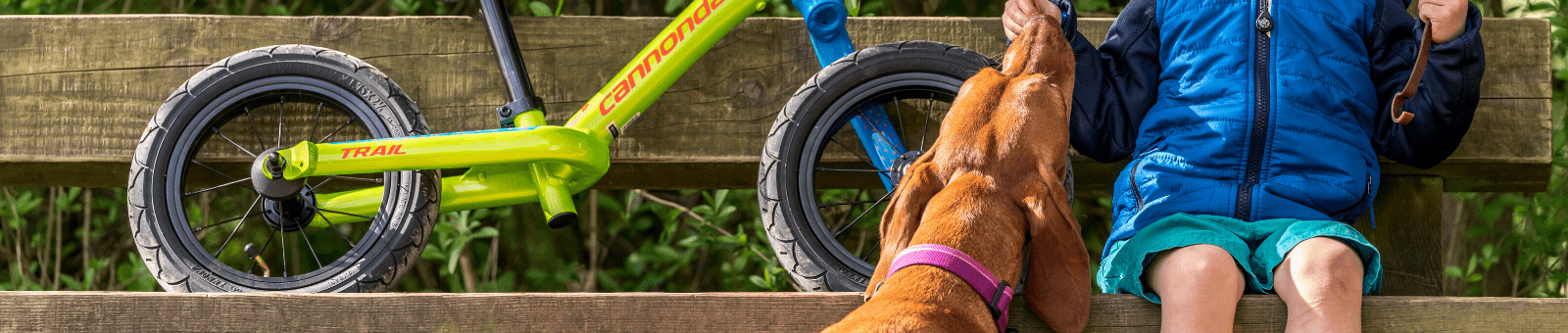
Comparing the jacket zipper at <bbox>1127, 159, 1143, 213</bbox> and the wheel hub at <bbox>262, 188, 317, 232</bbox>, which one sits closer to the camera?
the jacket zipper at <bbox>1127, 159, 1143, 213</bbox>

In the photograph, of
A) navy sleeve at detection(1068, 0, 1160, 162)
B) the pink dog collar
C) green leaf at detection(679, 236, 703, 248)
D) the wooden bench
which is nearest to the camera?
the pink dog collar

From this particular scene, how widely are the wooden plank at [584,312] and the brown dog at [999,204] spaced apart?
0.12 metres

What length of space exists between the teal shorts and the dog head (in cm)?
15

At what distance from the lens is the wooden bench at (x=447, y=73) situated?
5.14 feet

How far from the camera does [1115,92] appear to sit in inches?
49.8

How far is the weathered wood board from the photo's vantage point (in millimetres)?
1567

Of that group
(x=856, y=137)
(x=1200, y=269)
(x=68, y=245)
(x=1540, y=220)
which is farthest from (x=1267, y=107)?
(x=68, y=245)

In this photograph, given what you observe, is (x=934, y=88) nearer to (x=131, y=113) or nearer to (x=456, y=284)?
(x=131, y=113)

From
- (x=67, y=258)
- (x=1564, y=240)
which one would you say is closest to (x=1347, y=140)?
(x=1564, y=240)

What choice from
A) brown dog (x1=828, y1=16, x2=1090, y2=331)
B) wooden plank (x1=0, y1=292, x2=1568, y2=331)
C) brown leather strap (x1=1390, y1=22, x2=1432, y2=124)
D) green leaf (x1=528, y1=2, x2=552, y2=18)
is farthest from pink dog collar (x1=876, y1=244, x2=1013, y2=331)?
green leaf (x1=528, y1=2, x2=552, y2=18)

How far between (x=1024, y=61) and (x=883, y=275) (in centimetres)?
29

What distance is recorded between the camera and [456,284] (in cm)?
247

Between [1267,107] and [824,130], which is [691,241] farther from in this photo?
[1267,107]

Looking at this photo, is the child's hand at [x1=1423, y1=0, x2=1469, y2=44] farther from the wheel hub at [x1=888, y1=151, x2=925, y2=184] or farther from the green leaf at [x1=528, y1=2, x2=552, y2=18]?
the green leaf at [x1=528, y1=2, x2=552, y2=18]
